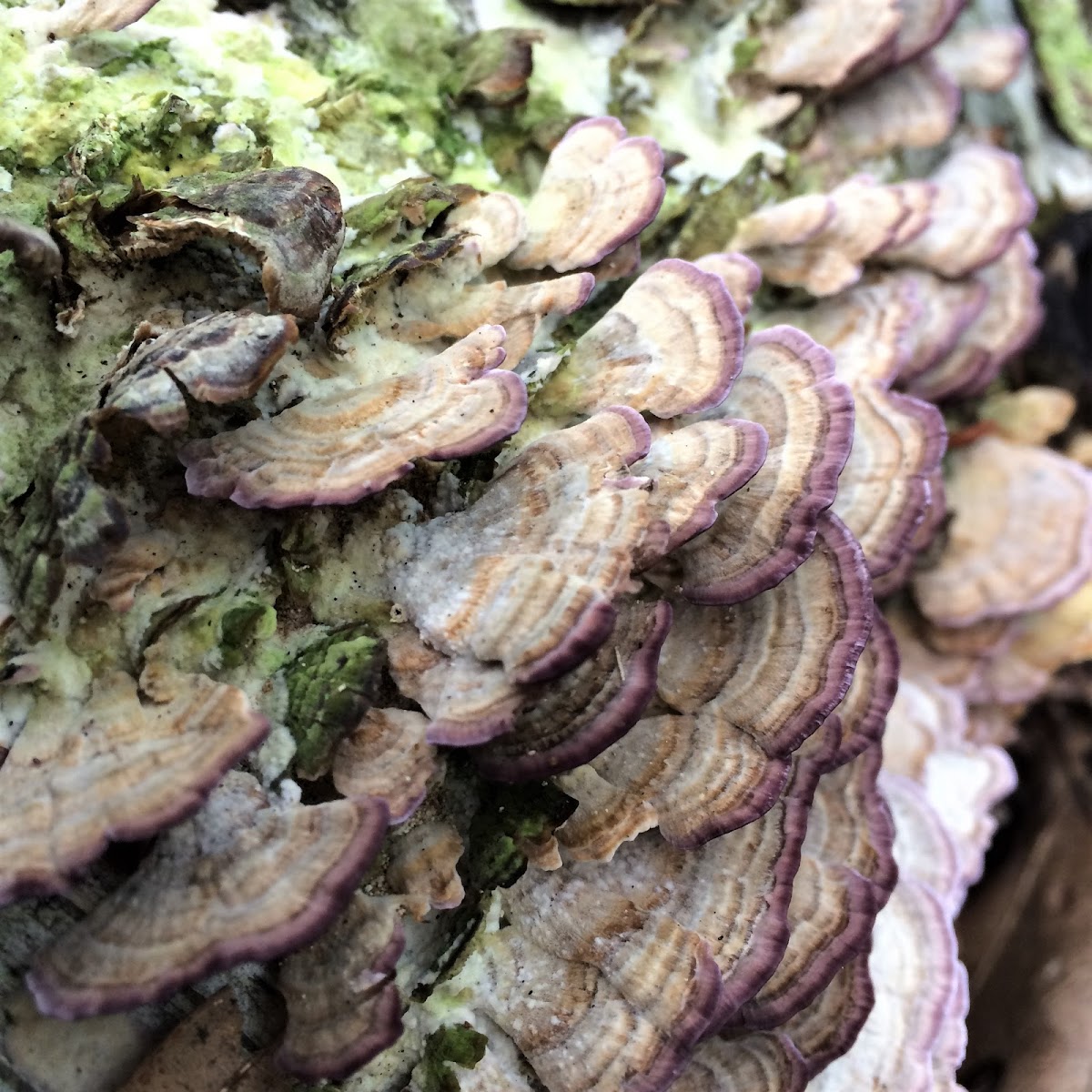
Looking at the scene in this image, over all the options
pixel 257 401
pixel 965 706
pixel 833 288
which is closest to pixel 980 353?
pixel 833 288

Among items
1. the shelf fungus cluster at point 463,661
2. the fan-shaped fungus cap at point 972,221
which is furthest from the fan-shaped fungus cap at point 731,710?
the fan-shaped fungus cap at point 972,221

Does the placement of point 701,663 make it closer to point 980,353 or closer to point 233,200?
point 233,200

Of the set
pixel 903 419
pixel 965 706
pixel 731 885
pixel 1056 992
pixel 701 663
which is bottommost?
pixel 1056 992

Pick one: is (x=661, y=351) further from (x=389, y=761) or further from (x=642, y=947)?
(x=642, y=947)

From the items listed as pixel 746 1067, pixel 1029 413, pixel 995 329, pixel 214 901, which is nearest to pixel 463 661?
pixel 214 901

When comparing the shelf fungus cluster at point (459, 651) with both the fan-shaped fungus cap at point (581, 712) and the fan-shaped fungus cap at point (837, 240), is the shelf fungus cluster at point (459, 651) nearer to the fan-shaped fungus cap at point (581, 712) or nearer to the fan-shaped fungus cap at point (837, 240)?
the fan-shaped fungus cap at point (581, 712)
